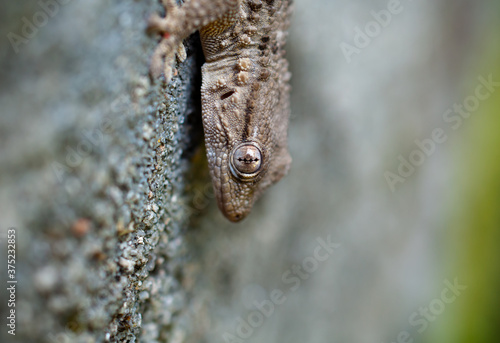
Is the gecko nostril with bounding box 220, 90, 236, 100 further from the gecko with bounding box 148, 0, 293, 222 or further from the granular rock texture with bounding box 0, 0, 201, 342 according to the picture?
the granular rock texture with bounding box 0, 0, 201, 342

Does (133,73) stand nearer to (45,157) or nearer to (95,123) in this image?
(95,123)

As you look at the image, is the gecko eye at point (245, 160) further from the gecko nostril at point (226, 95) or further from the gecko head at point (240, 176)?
the gecko nostril at point (226, 95)

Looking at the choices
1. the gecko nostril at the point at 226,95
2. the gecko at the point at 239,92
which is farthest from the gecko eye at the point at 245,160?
the gecko nostril at the point at 226,95

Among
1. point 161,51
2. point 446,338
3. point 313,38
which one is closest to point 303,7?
point 313,38

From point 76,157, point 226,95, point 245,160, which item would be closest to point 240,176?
point 245,160

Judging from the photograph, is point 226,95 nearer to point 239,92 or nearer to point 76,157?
point 239,92

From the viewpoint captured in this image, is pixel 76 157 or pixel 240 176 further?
pixel 240 176

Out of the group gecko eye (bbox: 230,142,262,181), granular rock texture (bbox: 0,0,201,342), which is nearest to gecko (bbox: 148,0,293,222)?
gecko eye (bbox: 230,142,262,181)
